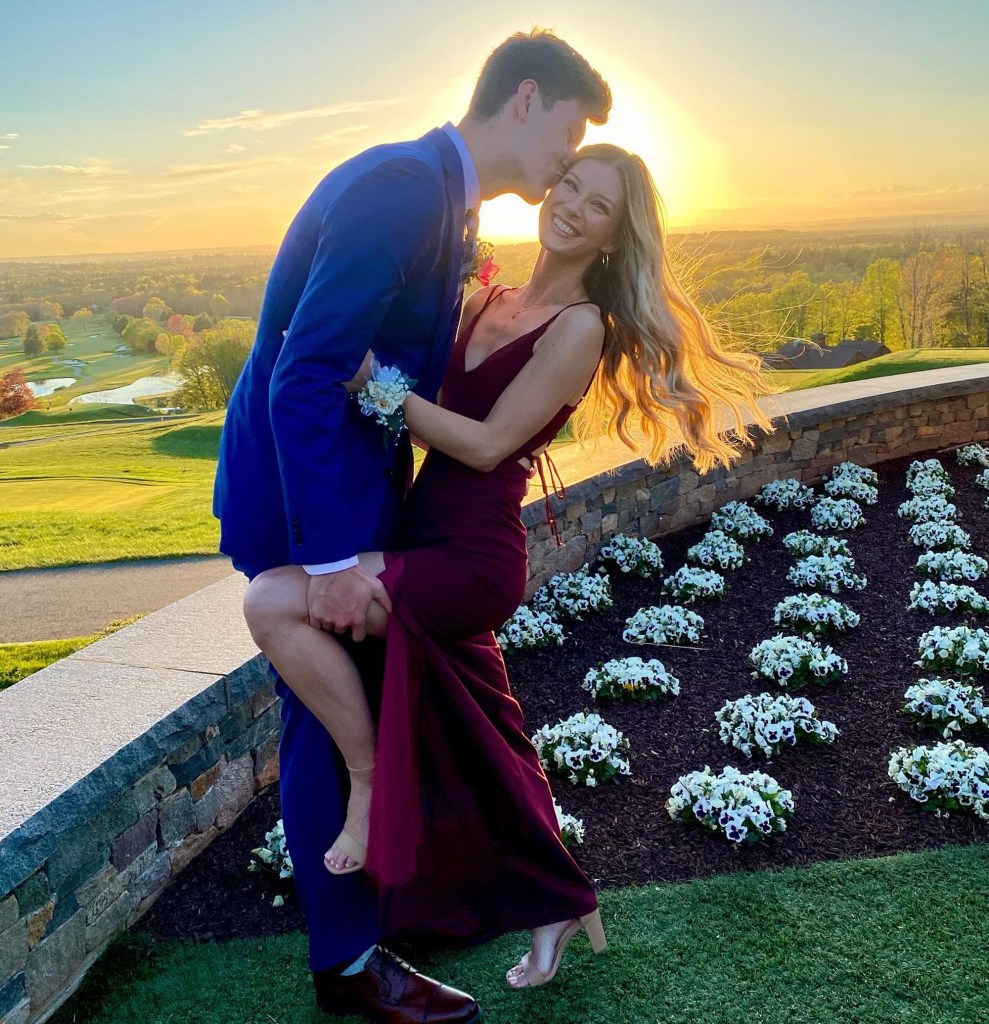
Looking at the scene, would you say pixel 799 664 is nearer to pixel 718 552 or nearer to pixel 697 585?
pixel 697 585

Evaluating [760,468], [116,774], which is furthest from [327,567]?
[760,468]

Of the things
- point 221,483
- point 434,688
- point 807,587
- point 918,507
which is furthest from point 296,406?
point 918,507

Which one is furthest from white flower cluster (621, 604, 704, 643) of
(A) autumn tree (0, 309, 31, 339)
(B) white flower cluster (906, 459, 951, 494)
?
(A) autumn tree (0, 309, 31, 339)

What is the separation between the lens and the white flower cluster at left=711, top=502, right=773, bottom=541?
662 centimetres

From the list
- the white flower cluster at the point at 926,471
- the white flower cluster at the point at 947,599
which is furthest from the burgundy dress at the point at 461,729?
the white flower cluster at the point at 926,471

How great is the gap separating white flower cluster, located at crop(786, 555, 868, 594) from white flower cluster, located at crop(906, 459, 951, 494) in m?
2.24

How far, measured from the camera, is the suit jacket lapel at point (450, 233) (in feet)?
7.45

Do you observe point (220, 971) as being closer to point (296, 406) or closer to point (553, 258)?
point (296, 406)

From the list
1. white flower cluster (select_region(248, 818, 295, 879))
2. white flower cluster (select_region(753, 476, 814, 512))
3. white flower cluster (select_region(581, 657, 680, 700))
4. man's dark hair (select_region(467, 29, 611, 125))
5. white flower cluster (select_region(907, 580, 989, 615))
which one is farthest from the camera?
white flower cluster (select_region(753, 476, 814, 512))

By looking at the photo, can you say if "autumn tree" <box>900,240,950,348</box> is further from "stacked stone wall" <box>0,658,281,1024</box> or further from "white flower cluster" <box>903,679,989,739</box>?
"stacked stone wall" <box>0,658,281,1024</box>

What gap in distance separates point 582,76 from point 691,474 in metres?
4.62

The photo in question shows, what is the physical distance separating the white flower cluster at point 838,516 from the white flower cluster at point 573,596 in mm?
2180

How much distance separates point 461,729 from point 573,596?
285 centimetres

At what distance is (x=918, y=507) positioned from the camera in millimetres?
6891
